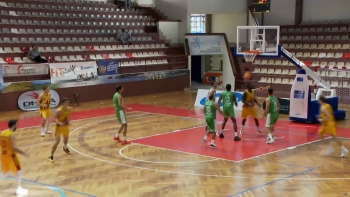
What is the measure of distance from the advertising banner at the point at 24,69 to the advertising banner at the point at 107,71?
107 inches

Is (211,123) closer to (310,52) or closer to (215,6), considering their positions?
(310,52)

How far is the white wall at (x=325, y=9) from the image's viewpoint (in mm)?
Answer: 23266

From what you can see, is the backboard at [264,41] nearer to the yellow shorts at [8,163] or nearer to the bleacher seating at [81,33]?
the bleacher seating at [81,33]

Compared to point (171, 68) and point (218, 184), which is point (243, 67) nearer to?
point (171, 68)

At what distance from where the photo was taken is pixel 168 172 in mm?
8922

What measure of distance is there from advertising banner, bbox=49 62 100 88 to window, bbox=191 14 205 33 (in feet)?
32.3

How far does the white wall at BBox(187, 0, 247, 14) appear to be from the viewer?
A: 83.1ft

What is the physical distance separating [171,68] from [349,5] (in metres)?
9.86

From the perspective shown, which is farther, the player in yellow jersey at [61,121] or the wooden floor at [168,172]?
the player in yellow jersey at [61,121]

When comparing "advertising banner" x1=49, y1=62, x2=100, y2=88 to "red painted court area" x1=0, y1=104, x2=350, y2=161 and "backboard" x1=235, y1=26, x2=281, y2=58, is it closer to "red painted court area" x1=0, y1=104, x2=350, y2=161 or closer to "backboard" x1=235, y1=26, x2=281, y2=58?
"red painted court area" x1=0, y1=104, x2=350, y2=161

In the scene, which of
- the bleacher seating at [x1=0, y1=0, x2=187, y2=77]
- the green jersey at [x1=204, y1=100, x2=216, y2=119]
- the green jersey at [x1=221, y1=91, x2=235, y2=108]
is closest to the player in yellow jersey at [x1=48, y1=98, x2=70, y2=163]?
the green jersey at [x1=204, y1=100, x2=216, y2=119]

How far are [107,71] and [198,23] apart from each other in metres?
9.45

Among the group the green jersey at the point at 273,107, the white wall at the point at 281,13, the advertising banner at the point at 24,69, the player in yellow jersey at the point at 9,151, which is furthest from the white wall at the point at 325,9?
the player in yellow jersey at the point at 9,151

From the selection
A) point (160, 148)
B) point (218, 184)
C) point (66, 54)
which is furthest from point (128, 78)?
point (218, 184)
